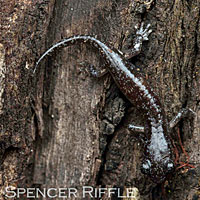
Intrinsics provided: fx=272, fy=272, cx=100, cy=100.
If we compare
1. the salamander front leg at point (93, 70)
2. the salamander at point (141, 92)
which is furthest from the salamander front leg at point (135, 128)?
the salamander front leg at point (93, 70)

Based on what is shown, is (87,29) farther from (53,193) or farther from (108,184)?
(53,193)

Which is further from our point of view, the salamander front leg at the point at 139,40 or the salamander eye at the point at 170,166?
the salamander front leg at the point at 139,40

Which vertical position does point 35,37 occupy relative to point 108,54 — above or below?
above

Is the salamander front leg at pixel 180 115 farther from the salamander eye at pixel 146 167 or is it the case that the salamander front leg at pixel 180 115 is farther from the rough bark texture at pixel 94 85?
the salamander eye at pixel 146 167

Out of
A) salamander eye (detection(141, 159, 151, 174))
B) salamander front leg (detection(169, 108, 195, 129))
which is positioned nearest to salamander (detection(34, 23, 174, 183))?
salamander eye (detection(141, 159, 151, 174))

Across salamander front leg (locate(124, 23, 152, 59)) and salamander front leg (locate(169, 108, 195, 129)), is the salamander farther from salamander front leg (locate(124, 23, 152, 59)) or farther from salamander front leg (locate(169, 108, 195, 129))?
salamander front leg (locate(169, 108, 195, 129))

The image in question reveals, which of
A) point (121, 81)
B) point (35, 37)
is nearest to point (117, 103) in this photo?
point (121, 81)
